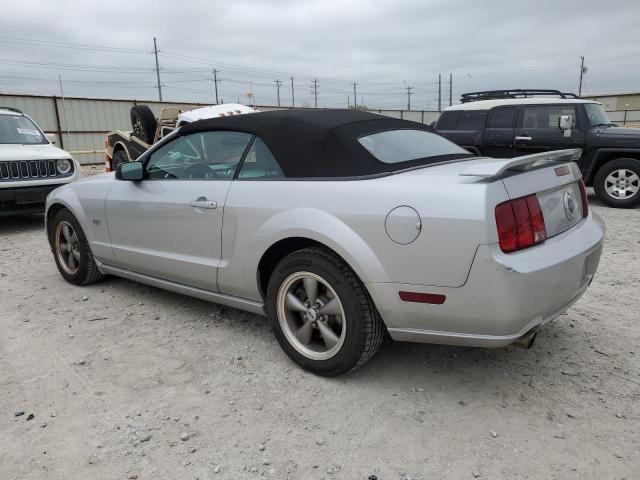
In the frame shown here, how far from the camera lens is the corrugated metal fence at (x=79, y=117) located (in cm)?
1823

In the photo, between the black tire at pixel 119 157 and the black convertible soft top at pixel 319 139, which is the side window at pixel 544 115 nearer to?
the black convertible soft top at pixel 319 139

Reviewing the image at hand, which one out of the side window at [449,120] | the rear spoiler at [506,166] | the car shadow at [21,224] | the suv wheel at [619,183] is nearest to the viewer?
the rear spoiler at [506,166]

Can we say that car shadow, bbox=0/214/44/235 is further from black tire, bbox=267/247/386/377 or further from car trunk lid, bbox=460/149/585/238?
car trunk lid, bbox=460/149/585/238

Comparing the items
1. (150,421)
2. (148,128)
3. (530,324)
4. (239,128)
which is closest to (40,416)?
(150,421)

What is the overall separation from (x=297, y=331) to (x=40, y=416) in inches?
56.4

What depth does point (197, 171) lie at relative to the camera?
362 cm

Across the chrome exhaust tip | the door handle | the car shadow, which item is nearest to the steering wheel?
the door handle

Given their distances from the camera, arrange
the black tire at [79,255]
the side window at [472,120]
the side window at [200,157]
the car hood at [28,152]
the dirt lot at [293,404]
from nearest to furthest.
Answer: the dirt lot at [293,404] → the side window at [200,157] → the black tire at [79,255] → the car hood at [28,152] → the side window at [472,120]

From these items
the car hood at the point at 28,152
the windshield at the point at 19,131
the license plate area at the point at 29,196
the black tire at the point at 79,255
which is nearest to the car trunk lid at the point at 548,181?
the black tire at the point at 79,255

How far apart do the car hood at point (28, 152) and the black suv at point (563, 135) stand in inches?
279

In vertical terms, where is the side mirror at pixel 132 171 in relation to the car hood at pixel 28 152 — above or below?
below

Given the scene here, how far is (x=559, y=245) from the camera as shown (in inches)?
102

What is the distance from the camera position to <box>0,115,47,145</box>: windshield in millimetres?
8188

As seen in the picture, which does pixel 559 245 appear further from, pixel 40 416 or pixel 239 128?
pixel 40 416
